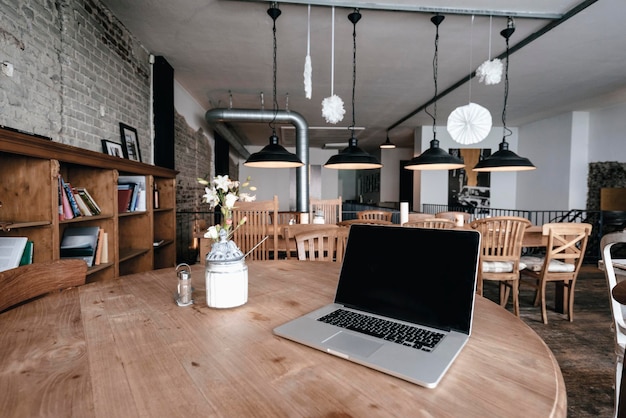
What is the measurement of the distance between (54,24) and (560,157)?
8743mm

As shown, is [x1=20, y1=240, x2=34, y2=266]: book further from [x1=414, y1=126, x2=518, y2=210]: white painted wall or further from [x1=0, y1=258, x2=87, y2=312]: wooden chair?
[x1=414, y1=126, x2=518, y2=210]: white painted wall

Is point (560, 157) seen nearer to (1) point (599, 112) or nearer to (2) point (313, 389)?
(1) point (599, 112)

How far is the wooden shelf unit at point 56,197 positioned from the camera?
1867 millimetres

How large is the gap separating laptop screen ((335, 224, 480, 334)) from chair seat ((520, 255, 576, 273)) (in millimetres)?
2942

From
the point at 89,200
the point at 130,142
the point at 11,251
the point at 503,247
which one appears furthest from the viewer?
the point at 130,142

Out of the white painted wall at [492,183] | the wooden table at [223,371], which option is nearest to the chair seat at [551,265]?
the wooden table at [223,371]

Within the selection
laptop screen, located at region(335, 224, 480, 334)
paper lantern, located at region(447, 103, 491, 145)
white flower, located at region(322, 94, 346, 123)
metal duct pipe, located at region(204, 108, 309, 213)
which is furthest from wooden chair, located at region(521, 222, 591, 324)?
metal duct pipe, located at region(204, 108, 309, 213)

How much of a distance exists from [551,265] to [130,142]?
14.4 feet

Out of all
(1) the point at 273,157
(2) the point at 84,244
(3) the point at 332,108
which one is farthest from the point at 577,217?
(2) the point at 84,244

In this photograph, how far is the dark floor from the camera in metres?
1.84

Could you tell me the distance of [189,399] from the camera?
56cm

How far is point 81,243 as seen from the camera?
7.86 ft

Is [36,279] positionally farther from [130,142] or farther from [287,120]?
[287,120]

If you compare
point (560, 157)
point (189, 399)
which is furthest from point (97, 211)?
point (560, 157)
